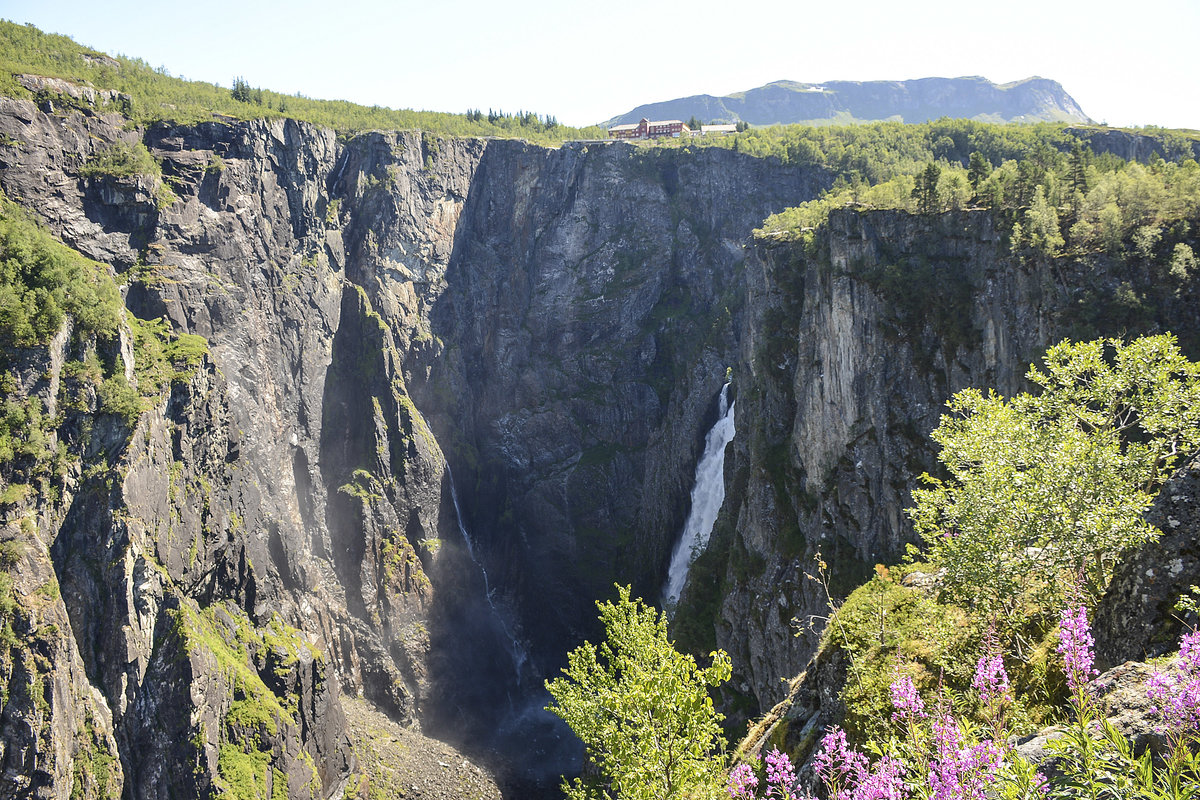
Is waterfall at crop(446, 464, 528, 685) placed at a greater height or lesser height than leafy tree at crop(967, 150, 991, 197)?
lesser

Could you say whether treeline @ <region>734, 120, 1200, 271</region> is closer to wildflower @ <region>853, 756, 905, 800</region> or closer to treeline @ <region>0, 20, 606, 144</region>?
wildflower @ <region>853, 756, 905, 800</region>

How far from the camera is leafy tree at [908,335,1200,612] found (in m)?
11.3

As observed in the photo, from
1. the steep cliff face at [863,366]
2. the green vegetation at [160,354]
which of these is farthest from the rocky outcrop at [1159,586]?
the green vegetation at [160,354]

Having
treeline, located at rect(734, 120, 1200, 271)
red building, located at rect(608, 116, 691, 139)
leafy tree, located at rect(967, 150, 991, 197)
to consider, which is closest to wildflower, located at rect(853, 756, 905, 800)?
treeline, located at rect(734, 120, 1200, 271)

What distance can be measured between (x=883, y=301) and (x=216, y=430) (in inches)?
1840

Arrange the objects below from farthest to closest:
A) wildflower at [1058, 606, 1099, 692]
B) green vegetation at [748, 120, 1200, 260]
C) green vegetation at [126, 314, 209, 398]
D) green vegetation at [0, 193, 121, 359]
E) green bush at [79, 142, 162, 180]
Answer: green bush at [79, 142, 162, 180] < green vegetation at [126, 314, 209, 398] < green vegetation at [0, 193, 121, 359] < green vegetation at [748, 120, 1200, 260] < wildflower at [1058, 606, 1099, 692]

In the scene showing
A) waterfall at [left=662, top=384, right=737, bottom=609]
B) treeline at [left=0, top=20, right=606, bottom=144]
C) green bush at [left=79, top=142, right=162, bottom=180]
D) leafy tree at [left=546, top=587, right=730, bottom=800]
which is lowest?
waterfall at [left=662, top=384, right=737, bottom=609]

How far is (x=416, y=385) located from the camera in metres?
74.9

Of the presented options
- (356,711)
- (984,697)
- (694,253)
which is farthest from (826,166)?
(984,697)

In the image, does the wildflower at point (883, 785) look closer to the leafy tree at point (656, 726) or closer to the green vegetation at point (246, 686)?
the leafy tree at point (656, 726)

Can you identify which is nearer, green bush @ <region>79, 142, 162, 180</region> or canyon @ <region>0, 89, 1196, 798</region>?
canyon @ <region>0, 89, 1196, 798</region>

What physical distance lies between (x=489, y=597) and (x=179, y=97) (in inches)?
2266

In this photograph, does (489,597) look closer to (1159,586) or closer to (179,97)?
(179,97)

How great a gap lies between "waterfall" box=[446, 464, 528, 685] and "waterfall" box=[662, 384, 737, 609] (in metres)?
16.7
